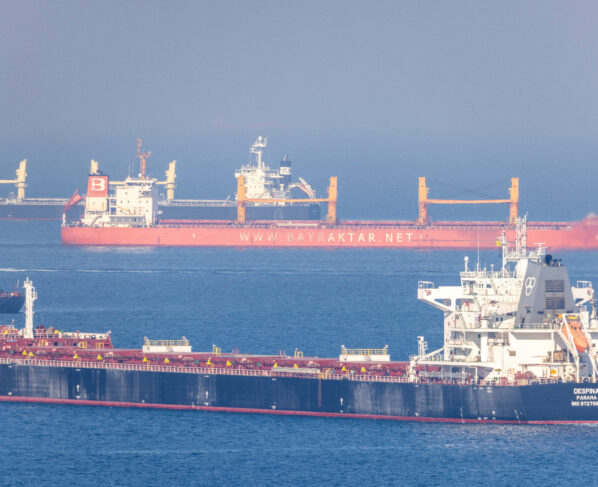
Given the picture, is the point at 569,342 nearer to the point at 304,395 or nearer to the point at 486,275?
the point at 486,275

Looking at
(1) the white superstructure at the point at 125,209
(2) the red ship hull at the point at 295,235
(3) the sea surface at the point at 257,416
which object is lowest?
(3) the sea surface at the point at 257,416

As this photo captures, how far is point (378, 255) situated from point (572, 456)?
279ft

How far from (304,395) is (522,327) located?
8249 mm

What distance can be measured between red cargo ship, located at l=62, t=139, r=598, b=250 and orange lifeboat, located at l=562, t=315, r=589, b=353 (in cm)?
8734

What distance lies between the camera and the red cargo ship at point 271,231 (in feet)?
461

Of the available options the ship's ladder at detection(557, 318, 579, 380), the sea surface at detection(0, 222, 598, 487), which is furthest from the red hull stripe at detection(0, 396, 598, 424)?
the ship's ladder at detection(557, 318, 579, 380)

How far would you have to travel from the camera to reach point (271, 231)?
476 feet

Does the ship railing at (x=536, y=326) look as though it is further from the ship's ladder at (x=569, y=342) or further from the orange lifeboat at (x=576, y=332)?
the orange lifeboat at (x=576, y=332)

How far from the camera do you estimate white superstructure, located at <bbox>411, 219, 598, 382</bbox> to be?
167 ft

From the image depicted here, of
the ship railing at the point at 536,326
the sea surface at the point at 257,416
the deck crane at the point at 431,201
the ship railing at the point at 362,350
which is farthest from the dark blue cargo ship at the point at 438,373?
the deck crane at the point at 431,201

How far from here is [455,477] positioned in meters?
45.9

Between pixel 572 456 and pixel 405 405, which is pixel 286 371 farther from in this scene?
pixel 572 456

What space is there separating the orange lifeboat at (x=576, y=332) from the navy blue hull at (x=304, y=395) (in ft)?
4.22

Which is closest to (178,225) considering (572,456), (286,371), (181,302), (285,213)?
(285,213)
